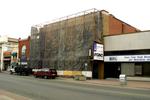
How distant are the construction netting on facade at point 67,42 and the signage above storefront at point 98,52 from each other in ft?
4.55

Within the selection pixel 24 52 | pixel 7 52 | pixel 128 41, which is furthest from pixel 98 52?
pixel 7 52

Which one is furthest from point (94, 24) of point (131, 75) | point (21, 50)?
point (21, 50)

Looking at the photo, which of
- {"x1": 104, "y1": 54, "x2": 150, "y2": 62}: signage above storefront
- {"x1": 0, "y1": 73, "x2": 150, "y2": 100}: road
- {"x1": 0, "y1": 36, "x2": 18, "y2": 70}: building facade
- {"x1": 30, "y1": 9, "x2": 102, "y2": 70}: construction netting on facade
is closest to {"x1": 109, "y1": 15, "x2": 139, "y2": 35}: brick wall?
{"x1": 30, "y1": 9, "x2": 102, "y2": 70}: construction netting on facade

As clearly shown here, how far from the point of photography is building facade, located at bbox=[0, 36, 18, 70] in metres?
69.7

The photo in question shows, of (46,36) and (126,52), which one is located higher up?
(46,36)

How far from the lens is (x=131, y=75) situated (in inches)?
1543

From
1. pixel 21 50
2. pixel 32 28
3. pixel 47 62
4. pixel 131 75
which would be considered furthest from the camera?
pixel 21 50

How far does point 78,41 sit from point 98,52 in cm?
552

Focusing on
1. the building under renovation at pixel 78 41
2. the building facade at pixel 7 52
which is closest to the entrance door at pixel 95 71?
the building under renovation at pixel 78 41

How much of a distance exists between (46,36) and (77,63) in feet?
41.1

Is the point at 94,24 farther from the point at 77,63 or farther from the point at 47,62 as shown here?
the point at 47,62

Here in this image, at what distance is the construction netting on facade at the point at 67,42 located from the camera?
142ft

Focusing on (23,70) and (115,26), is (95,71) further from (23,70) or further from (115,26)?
(23,70)

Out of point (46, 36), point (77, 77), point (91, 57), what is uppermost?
point (46, 36)
